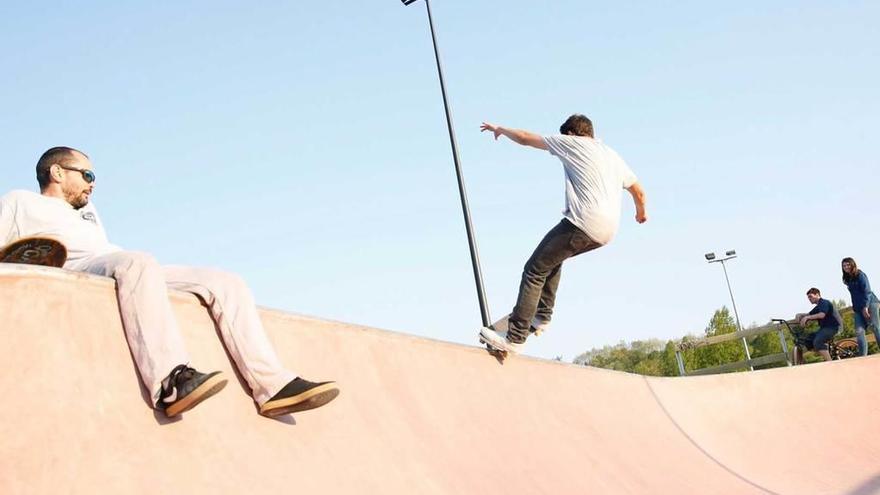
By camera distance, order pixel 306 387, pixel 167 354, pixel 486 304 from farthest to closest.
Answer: pixel 486 304 < pixel 306 387 < pixel 167 354

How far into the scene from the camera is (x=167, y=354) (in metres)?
2.97

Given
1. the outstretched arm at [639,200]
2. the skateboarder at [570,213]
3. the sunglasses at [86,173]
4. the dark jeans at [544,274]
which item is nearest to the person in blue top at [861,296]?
the outstretched arm at [639,200]

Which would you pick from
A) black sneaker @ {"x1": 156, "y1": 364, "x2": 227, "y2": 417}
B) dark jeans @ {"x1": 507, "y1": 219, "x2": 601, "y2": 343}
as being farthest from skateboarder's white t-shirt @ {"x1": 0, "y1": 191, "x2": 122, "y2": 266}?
dark jeans @ {"x1": 507, "y1": 219, "x2": 601, "y2": 343}

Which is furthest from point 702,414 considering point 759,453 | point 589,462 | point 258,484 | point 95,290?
point 95,290

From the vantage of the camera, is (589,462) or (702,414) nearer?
(589,462)

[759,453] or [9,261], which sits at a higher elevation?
[9,261]

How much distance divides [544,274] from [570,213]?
45 cm

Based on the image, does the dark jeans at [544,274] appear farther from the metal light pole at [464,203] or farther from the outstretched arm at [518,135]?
the metal light pole at [464,203]

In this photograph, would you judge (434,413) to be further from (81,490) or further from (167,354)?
(81,490)

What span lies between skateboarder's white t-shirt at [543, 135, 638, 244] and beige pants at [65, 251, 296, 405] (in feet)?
8.21

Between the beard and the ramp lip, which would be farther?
→ the ramp lip

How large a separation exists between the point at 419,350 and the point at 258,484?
2045 mm

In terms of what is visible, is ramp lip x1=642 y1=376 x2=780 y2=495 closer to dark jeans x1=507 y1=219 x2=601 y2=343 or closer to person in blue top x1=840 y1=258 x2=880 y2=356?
dark jeans x1=507 y1=219 x2=601 y2=343

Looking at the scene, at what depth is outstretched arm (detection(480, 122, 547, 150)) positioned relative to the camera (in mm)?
5590
